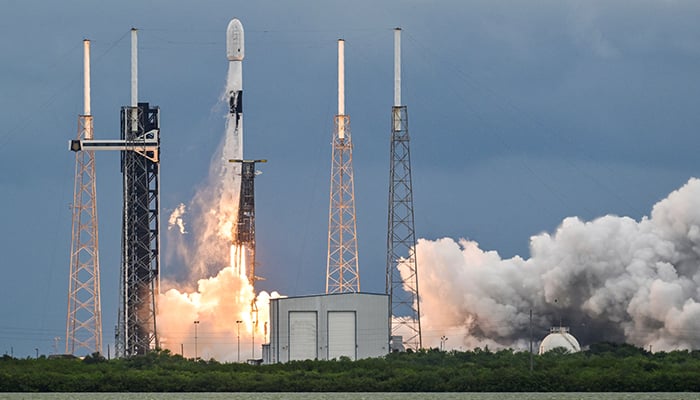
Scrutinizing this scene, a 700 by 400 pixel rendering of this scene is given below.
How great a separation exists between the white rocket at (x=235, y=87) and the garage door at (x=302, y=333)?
34.5ft

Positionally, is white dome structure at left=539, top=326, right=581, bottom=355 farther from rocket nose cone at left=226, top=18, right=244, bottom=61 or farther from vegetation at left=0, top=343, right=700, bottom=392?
rocket nose cone at left=226, top=18, right=244, bottom=61

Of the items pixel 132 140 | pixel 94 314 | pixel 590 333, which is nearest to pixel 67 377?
pixel 94 314

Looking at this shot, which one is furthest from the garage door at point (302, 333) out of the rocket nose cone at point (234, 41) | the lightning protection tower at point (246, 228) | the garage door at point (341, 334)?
the rocket nose cone at point (234, 41)

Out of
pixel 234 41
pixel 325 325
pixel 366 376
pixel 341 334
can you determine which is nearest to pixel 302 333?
pixel 325 325

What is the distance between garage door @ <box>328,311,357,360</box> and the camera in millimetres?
118062

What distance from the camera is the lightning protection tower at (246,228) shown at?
123 metres

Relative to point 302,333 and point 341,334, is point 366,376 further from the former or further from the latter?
point 302,333

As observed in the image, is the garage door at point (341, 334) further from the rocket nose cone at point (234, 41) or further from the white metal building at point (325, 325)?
the rocket nose cone at point (234, 41)

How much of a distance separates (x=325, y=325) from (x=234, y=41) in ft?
49.1

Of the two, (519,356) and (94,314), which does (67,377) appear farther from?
(519,356)

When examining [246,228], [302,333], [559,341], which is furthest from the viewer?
[559,341]

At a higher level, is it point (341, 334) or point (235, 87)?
point (235, 87)

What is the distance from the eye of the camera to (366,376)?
371 ft

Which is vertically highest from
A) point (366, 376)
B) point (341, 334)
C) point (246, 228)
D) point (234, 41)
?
point (234, 41)
